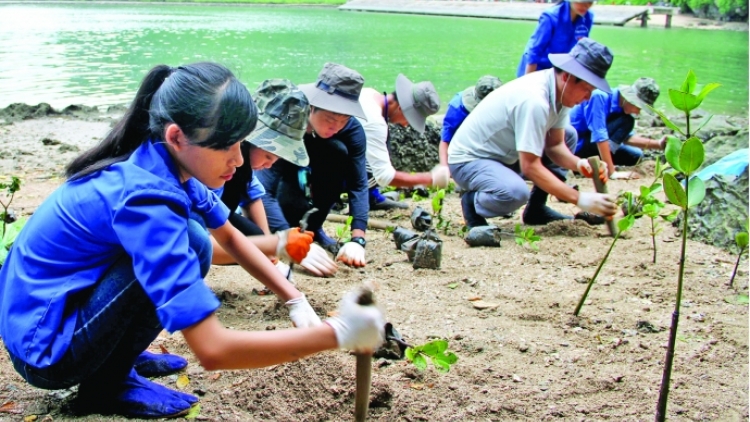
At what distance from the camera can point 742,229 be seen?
3.75 metres

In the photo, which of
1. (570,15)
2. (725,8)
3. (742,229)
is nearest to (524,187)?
(742,229)

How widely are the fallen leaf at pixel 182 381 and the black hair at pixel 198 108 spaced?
0.76 meters

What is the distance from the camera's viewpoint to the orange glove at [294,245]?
255 centimetres

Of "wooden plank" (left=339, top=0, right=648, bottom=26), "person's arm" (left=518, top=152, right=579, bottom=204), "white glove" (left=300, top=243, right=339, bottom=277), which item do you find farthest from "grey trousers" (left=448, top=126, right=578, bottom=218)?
"wooden plank" (left=339, top=0, right=648, bottom=26)

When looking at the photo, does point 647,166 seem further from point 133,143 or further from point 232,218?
point 133,143

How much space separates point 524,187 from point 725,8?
28.8 metres

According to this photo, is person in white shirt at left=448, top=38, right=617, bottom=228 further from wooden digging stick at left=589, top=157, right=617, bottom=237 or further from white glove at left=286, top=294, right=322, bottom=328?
white glove at left=286, top=294, right=322, bottom=328

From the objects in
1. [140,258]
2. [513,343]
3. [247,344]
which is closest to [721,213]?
[513,343]

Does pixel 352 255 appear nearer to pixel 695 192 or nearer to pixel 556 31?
pixel 695 192

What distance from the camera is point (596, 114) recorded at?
5.20 metres

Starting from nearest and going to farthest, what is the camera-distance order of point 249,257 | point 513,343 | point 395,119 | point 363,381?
point 363,381
point 249,257
point 513,343
point 395,119

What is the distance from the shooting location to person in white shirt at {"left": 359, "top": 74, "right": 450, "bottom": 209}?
13.2 ft

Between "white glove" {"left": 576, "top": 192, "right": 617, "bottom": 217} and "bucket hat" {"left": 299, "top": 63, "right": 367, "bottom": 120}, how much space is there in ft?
4.21

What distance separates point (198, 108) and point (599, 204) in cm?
262
